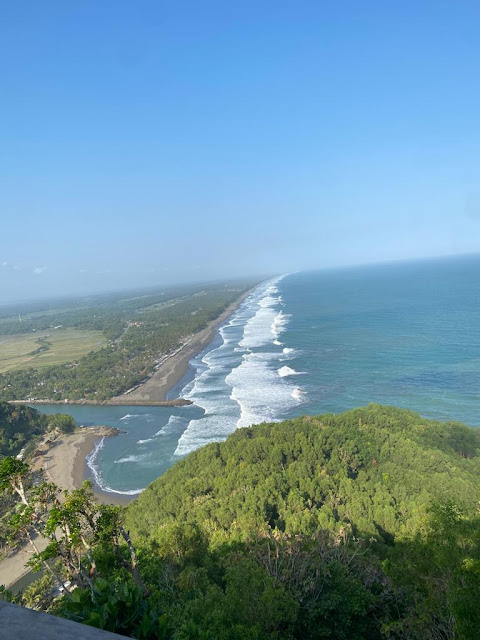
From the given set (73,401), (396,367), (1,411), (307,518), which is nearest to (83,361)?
(73,401)

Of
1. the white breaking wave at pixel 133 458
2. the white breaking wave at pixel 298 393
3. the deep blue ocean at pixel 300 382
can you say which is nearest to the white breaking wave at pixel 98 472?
the deep blue ocean at pixel 300 382

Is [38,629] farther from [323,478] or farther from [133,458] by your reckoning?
[133,458]

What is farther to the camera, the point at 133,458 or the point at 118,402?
the point at 118,402

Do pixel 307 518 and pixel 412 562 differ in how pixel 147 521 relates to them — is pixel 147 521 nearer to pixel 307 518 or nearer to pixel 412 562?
pixel 307 518

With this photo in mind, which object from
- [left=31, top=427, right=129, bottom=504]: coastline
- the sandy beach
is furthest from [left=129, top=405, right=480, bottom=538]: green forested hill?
[left=31, top=427, right=129, bottom=504]: coastline

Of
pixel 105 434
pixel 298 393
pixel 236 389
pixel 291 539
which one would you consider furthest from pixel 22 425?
pixel 291 539

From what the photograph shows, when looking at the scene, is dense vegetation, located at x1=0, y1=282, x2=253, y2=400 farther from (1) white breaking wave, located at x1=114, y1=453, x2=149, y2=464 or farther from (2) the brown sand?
(1) white breaking wave, located at x1=114, y1=453, x2=149, y2=464
